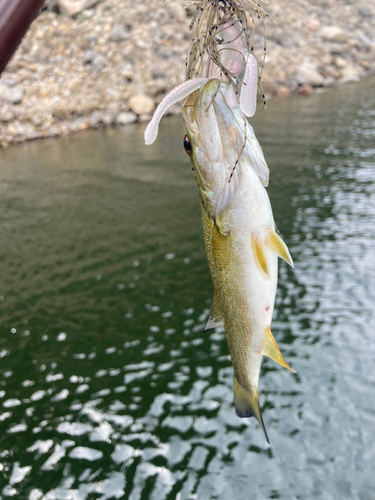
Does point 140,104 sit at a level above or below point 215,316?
above

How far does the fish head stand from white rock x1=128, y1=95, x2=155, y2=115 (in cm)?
2674

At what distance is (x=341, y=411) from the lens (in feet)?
18.5

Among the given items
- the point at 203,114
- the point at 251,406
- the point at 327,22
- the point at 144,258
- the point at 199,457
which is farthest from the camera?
the point at 327,22

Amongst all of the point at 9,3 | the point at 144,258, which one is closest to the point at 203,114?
the point at 9,3

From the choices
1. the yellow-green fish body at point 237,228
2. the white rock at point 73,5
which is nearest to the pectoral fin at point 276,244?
the yellow-green fish body at point 237,228

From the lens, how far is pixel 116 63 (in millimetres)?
30016

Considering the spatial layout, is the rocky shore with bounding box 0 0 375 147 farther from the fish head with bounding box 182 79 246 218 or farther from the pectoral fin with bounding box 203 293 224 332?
the fish head with bounding box 182 79 246 218

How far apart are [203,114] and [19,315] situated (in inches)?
304

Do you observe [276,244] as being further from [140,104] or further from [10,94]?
[10,94]

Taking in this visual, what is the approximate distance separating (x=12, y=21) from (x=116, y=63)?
31.7 metres

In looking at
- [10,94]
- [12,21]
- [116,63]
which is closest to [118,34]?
[116,63]

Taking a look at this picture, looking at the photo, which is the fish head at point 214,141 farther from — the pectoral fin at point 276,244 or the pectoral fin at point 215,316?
the pectoral fin at point 215,316

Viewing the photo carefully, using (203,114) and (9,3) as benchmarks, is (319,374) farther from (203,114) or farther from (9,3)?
(9,3)

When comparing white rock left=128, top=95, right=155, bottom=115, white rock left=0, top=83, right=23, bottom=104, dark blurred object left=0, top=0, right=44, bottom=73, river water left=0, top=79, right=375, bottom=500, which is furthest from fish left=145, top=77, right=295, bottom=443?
white rock left=0, top=83, right=23, bottom=104
